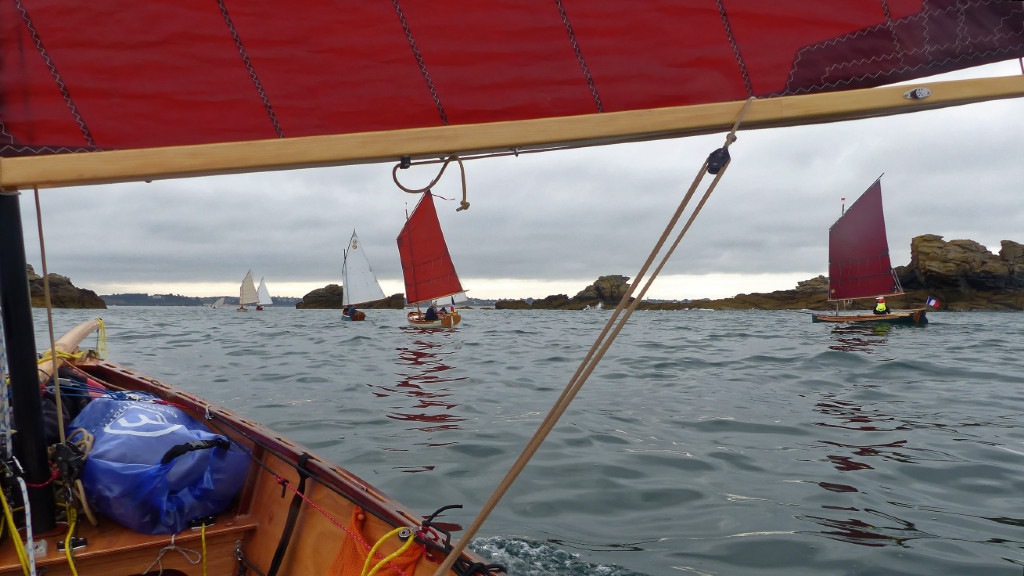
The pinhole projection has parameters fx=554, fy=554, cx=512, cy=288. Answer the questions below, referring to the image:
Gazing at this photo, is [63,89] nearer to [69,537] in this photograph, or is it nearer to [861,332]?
[69,537]

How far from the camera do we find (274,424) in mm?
8758

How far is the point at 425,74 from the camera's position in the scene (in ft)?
7.48

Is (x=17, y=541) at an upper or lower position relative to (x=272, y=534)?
upper

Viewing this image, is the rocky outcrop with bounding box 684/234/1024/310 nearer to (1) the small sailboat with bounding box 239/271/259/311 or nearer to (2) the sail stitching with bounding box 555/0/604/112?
(2) the sail stitching with bounding box 555/0/604/112

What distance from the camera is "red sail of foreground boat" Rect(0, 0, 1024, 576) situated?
77.7 inches

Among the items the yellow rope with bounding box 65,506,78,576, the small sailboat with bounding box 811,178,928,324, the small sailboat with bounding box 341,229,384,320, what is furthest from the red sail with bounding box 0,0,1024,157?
the small sailboat with bounding box 341,229,384,320

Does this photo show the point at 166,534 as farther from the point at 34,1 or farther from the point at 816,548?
the point at 816,548

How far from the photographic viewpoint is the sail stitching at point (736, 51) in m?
2.15

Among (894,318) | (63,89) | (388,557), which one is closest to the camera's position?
(63,89)

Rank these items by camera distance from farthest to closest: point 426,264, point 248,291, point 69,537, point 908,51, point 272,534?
Answer: point 248,291 < point 426,264 < point 272,534 < point 69,537 < point 908,51

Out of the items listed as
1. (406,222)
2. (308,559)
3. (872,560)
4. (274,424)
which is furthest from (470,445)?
(406,222)

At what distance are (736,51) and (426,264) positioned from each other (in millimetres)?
34826

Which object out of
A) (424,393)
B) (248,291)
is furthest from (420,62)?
(248,291)

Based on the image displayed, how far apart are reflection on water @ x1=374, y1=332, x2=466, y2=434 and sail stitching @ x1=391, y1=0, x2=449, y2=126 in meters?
5.99
